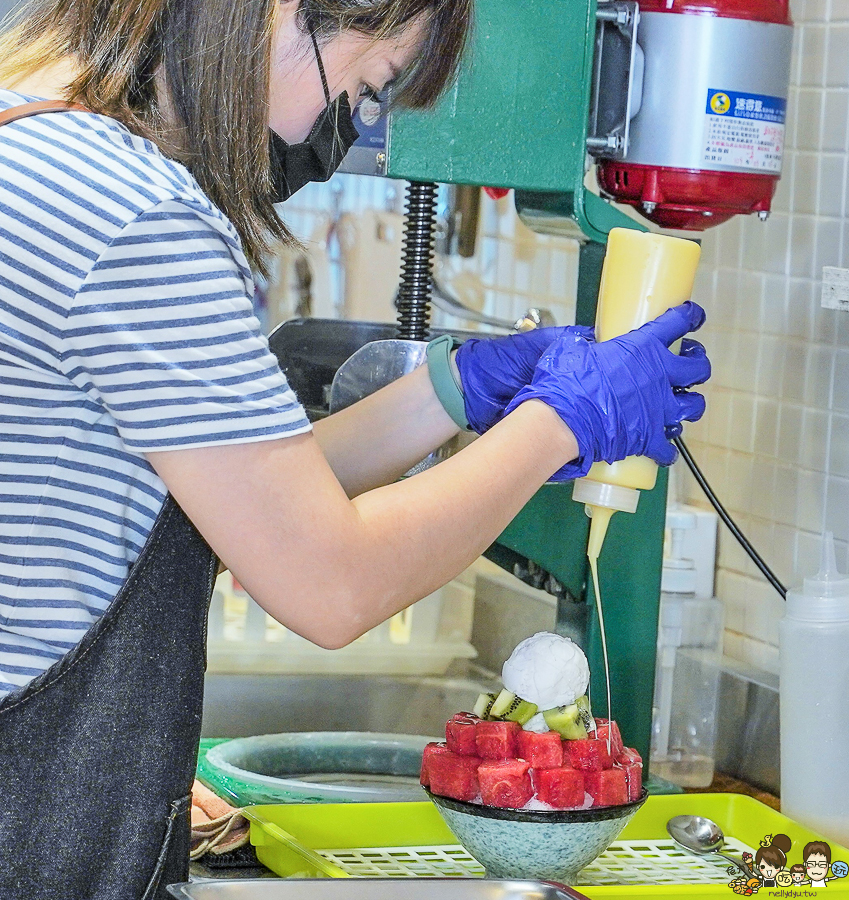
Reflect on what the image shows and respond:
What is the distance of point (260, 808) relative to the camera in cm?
131

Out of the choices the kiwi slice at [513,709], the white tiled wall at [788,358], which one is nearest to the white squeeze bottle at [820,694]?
the white tiled wall at [788,358]

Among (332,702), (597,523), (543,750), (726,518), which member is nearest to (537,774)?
(543,750)

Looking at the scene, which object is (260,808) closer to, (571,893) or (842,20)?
(571,893)

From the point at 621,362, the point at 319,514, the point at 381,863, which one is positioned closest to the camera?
the point at 319,514

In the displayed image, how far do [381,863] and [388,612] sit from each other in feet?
1.22

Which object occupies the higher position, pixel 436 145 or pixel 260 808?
pixel 436 145

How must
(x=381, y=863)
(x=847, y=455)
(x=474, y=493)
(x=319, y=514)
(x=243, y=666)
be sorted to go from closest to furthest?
(x=319, y=514), (x=474, y=493), (x=381, y=863), (x=847, y=455), (x=243, y=666)

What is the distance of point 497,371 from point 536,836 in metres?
0.43

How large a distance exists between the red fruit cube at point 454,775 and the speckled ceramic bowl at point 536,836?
0.01 meters

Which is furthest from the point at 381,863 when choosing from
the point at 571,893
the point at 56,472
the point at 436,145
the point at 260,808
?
the point at 436,145

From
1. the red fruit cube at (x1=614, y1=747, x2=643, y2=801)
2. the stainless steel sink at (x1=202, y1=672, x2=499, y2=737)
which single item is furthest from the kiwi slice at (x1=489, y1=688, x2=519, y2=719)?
the stainless steel sink at (x1=202, y1=672, x2=499, y2=737)

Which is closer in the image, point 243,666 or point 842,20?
point 842,20

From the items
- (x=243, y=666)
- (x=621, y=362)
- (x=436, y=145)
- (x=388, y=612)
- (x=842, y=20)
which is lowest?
(x=243, y=666)

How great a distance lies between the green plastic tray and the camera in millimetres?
1212
